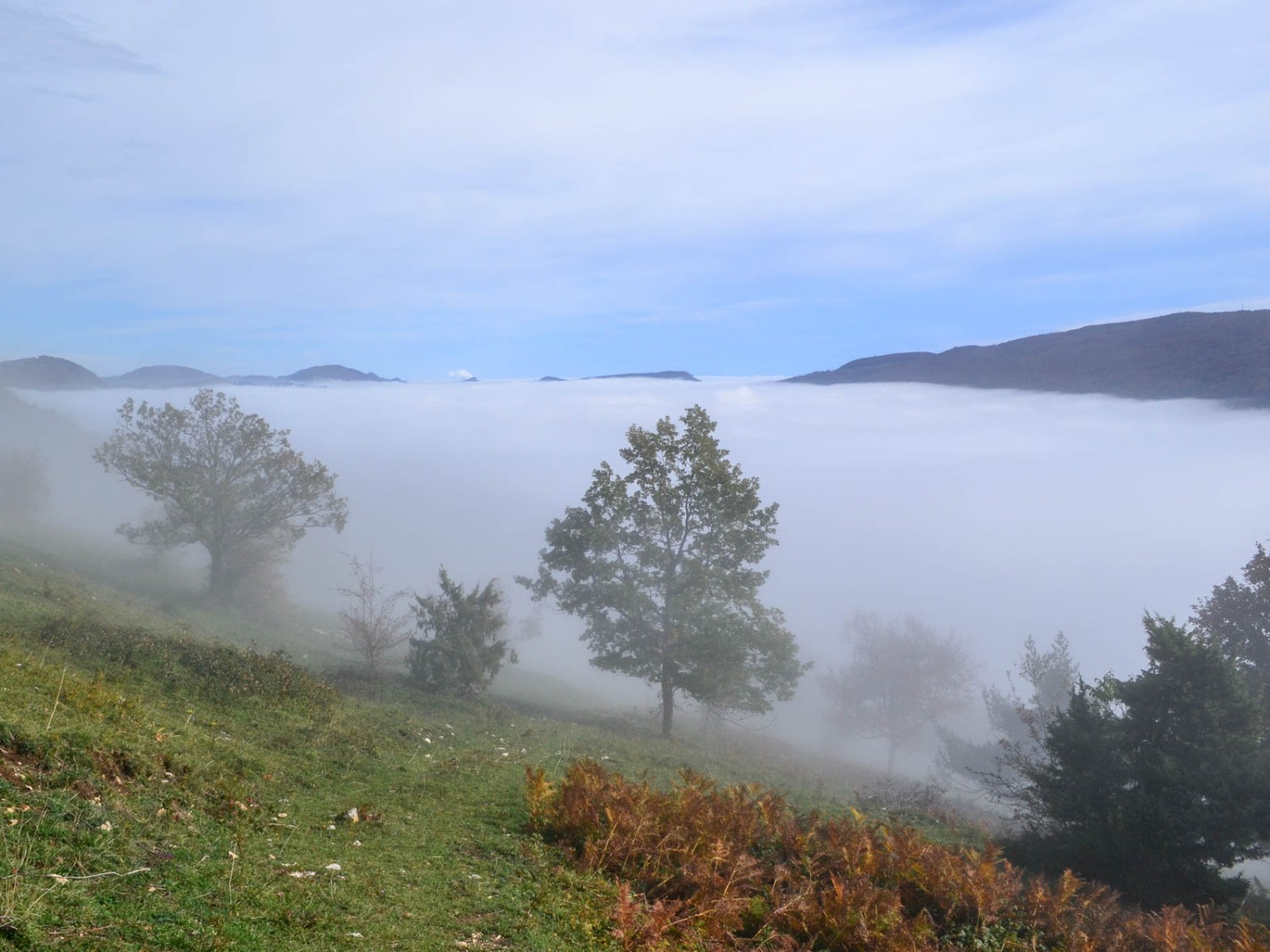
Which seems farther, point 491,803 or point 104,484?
point 104,484

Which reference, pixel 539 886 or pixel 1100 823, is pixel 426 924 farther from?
pixel 1100 823

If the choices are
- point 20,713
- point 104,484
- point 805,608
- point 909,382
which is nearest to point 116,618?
point 20,713

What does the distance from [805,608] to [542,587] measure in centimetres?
12471

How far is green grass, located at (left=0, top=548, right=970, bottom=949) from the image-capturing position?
5.54 m

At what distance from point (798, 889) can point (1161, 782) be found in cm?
918

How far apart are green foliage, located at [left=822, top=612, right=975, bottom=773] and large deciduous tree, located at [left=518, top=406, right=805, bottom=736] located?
35172mm

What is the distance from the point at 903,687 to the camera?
62.3 meters

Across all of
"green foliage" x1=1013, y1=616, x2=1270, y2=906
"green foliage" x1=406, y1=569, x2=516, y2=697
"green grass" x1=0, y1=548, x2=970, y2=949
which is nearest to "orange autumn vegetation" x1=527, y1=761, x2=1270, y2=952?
"green grass" x1=0, y1=548, x2=970, y2=949

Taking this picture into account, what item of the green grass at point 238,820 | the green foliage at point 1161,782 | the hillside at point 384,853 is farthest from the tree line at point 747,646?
the green grass at point 238,820

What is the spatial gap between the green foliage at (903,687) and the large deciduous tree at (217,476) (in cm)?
4148

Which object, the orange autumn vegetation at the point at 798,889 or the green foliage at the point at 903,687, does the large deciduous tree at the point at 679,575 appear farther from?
the green foliage at the point at 903,687

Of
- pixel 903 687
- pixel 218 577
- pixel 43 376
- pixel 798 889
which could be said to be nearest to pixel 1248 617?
pixel 798 889

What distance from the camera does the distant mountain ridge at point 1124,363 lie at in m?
52.7

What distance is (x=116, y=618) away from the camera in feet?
78.7
